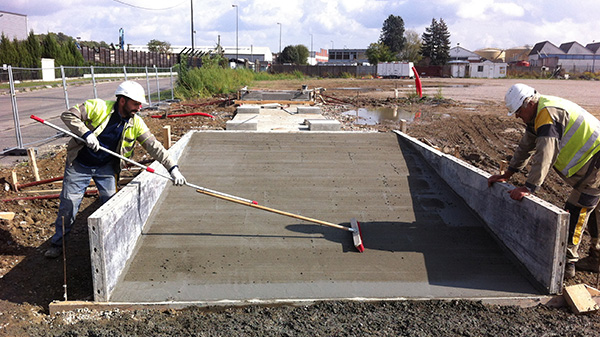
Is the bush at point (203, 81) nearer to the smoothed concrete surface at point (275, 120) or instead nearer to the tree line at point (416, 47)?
the smoothed concrete surface at point (275, 120)

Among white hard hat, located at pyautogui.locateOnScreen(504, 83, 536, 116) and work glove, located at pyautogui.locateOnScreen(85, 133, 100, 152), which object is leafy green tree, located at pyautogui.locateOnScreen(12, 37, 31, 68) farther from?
white hard hat, located at pyautogui.locateOnScreen(504, 83, 536, 116)

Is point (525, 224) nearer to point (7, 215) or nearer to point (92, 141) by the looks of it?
point (92, 141)

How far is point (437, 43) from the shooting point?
78000mm

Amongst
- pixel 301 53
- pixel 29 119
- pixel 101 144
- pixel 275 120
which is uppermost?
pixel 301 53

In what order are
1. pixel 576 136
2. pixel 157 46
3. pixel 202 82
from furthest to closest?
pixel 157 46
pixel 202 82
pixel 576 136

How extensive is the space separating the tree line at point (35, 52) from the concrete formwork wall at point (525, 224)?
3359cm

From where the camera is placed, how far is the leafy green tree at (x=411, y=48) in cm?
8506

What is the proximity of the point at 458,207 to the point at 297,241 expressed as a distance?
2.13 m

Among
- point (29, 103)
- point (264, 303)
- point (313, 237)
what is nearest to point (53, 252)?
point (264, 303)

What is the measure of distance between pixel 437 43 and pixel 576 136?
3110 inches

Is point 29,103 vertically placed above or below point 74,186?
above

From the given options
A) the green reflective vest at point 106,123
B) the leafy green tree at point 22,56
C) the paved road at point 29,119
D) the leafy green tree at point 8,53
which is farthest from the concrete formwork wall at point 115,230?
the leafy green tree at point 22,56

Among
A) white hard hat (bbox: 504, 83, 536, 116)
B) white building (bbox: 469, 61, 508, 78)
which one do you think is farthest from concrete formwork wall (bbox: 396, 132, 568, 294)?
white building (bbox: 469, 61, 508, 78)

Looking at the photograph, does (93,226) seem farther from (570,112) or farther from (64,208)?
(570,112)
